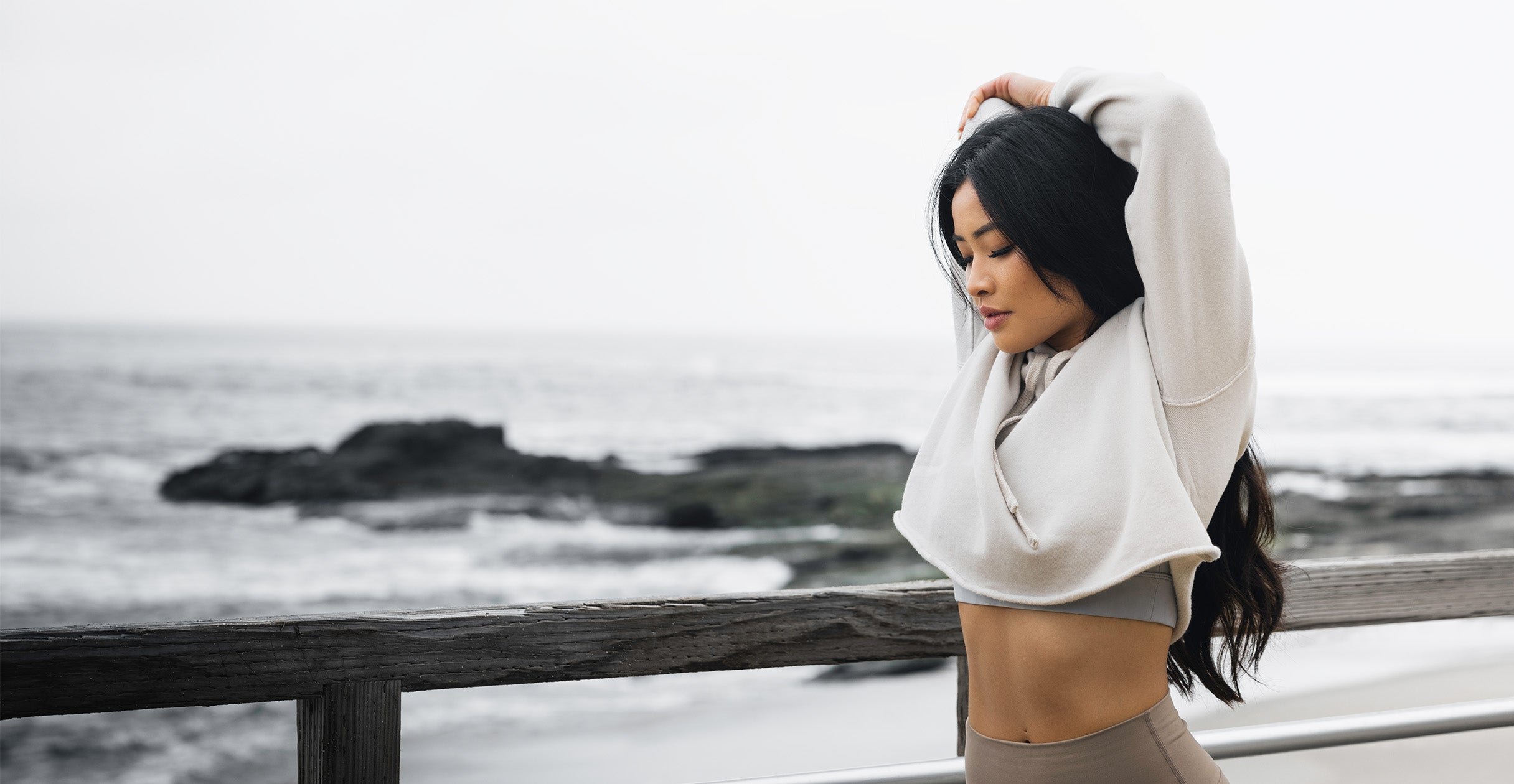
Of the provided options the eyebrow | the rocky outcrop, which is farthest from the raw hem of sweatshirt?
the rocky outcrop

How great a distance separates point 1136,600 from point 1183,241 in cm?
38

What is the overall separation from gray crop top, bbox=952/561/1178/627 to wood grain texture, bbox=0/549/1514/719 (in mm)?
379

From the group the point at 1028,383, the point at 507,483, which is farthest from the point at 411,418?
the point at 1028,383

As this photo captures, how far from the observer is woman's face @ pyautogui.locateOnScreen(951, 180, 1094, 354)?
Answer: 1082mm

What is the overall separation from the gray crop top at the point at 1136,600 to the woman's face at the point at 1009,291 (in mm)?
294

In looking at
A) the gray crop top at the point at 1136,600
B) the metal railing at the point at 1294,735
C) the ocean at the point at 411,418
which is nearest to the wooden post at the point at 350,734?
the ocean at the point at 411,418

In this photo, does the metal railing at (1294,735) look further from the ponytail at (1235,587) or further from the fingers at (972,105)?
the fingers at (972,105)

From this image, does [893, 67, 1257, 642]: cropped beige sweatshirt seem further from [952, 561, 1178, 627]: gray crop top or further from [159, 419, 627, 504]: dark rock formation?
[159, 419, 627, 504]: dark rock formation

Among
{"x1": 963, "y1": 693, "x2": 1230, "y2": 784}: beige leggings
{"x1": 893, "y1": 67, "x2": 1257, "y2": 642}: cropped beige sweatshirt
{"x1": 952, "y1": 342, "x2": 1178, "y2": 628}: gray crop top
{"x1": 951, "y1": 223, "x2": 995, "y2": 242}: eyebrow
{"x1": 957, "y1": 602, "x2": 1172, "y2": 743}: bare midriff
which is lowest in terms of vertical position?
{"x1": 963, "y1": 693, "x2": 1230, "y2": 784}: beige leggings

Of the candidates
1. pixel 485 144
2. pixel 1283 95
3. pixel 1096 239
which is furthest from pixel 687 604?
pixel 485 144

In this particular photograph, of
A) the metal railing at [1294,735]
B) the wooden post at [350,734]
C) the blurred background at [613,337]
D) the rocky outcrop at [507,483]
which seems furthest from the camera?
the rocky outcrop at [507,483]

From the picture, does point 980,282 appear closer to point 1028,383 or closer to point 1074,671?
point 1028,383

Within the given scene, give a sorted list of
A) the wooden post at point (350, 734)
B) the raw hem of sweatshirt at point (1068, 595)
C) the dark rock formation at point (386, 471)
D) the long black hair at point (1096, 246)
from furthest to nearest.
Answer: the dark rock formation at point (386, 471) → the wooden post at point (350, 734) → the long black hair at point (1096, 246) → the raw hem of sweatshirt at point (1068, 595)

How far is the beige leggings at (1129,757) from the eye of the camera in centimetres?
99
